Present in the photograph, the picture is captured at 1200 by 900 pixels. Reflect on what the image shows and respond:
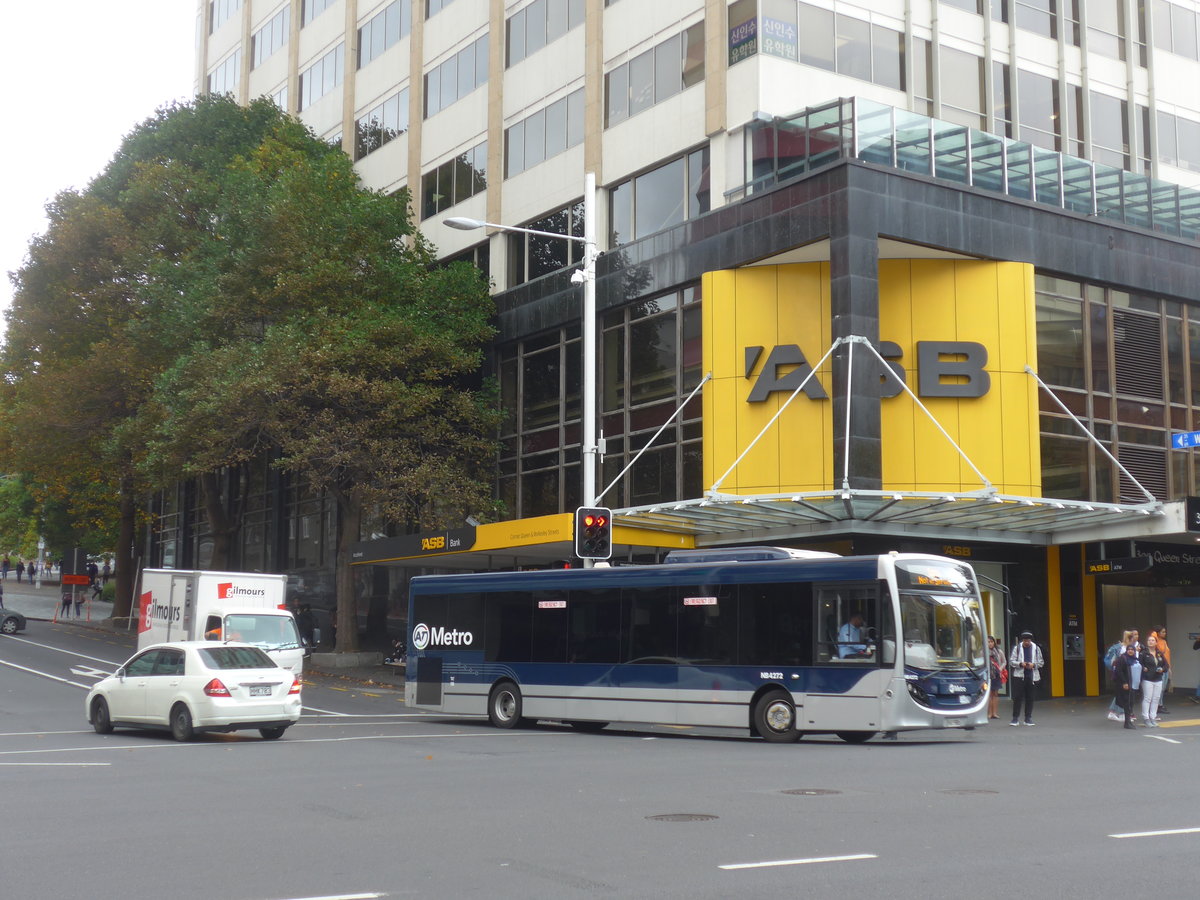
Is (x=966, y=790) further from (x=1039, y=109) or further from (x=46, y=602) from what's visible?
(x=46, y=602)

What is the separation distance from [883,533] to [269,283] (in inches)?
789

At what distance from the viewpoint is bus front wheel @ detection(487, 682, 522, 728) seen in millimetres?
22984

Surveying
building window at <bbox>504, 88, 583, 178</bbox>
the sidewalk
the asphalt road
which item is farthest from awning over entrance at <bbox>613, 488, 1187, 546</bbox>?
the sidewalk

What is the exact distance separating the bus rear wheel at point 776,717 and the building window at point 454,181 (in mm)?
25023

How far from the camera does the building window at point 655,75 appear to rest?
33.0 meters

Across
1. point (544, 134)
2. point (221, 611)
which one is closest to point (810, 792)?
point (221, 611)

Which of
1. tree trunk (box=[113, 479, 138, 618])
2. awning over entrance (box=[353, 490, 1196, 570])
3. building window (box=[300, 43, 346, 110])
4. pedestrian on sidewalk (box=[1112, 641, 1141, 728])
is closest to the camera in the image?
pedestrian on sidewalk (box=[1112, 641, 1141, 728])

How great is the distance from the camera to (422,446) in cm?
3828

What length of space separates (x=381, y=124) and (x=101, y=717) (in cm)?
3106

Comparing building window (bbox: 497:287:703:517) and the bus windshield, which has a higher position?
building window (bbox: 497:287:703:517)

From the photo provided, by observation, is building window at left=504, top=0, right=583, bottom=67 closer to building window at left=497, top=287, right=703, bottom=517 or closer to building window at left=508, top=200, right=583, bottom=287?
building window at left=508, top=200, right=583, bottom=287

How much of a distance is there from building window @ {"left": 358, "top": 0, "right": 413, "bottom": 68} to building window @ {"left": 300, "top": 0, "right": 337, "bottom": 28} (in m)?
3.80

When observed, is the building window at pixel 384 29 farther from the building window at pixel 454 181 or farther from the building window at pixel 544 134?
the building window at pixel 544 134

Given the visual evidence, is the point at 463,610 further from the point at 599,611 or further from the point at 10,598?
the point at 10,598
